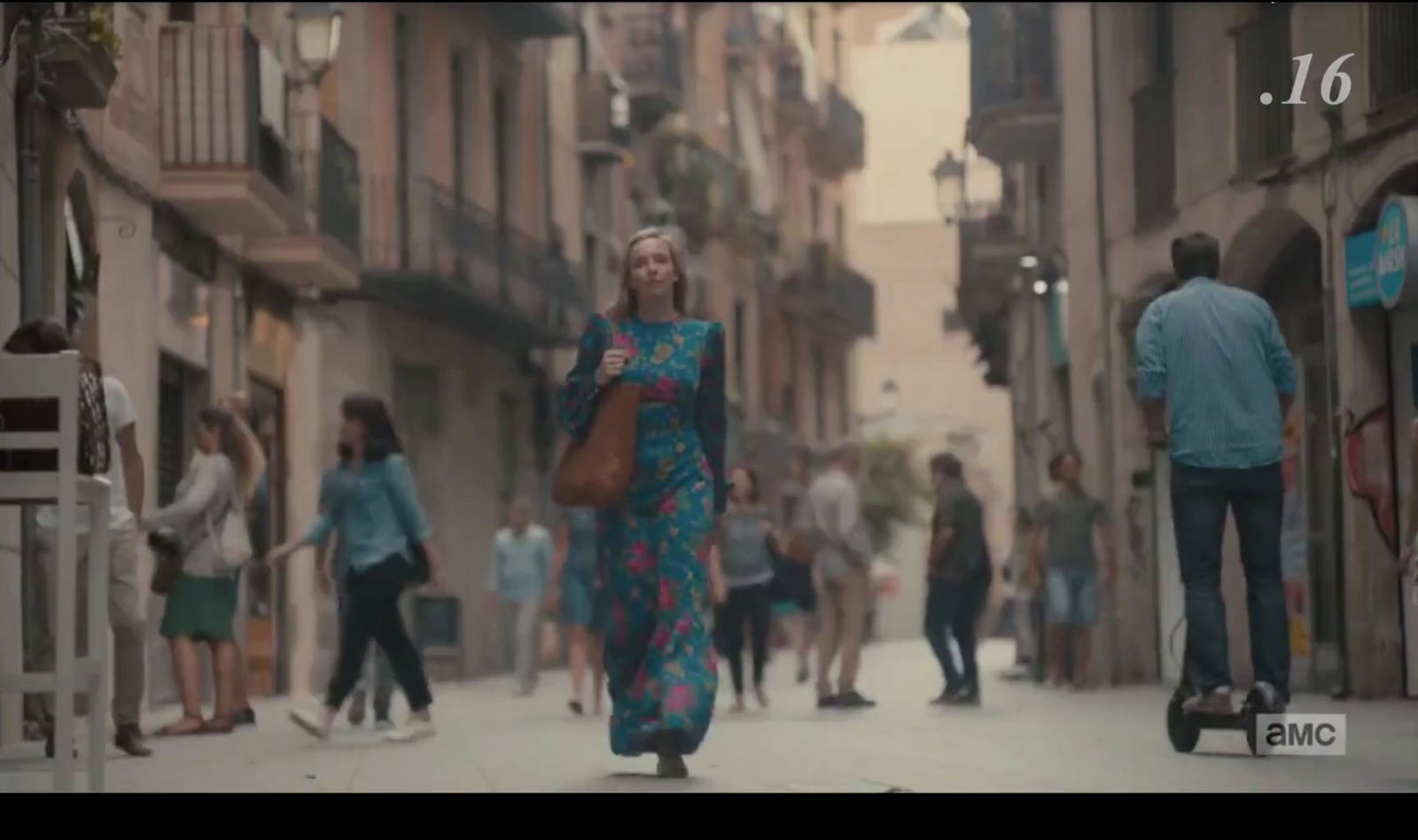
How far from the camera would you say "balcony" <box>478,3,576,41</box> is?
2886 cm

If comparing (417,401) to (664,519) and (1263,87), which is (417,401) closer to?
(1263,87)

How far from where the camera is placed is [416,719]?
39.1ft

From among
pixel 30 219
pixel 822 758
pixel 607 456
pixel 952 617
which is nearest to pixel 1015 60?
pixel 952 617

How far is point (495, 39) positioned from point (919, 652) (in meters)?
7.25

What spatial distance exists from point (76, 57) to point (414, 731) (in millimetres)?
2699

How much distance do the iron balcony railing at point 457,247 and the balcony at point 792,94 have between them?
53.8 ft

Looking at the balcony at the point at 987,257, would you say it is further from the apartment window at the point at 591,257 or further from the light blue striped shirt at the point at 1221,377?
the light blue striped shirt at the point at 1221,377

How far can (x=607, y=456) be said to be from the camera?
7.96 metres

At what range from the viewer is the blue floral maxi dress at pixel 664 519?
802 centimetres

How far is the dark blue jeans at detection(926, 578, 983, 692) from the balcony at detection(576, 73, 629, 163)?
18.2 meters

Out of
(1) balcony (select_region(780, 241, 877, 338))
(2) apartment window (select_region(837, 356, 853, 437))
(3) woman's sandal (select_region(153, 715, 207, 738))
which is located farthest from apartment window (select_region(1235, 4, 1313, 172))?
(2) apartment window (select_region(837, 356, 853, 437))

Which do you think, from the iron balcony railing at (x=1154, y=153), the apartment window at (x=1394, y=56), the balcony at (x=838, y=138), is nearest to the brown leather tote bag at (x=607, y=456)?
the apartment window at (x=1394, y=56)

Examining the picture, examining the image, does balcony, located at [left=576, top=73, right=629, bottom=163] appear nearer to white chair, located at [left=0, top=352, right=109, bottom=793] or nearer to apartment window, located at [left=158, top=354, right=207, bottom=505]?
apartment window, located at [left=158, top=354, right=207, bottom=505]
